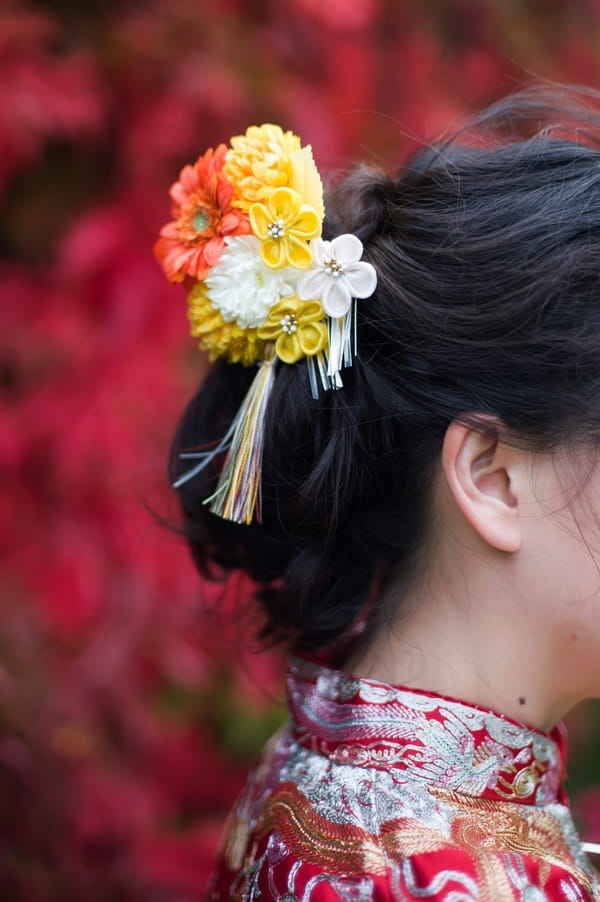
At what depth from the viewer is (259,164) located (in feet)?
3.43

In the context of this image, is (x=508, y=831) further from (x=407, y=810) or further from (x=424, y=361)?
(x=424, y=361)

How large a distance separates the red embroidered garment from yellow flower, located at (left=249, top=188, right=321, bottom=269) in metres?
0.45

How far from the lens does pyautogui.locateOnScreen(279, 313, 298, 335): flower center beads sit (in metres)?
1.06

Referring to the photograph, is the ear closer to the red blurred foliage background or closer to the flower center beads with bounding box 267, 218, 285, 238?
the flower center beads with bounding box 267, 218, 285, 238

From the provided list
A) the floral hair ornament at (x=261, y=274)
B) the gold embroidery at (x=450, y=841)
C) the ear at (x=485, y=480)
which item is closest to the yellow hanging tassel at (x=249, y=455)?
the floral hair ornament at (x=261, y=274)

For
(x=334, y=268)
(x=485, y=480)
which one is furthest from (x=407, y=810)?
(x=334, y=268)

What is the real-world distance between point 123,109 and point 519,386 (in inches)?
47.7

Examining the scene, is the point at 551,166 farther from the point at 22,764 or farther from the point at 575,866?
the point at 22,764

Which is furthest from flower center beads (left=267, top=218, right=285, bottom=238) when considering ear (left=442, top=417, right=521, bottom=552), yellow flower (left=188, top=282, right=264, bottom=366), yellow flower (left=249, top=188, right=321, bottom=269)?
ear (left=442, top=417, right=521, bottom=552)

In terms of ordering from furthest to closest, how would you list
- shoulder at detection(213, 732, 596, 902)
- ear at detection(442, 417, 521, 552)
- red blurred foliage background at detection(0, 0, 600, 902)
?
red blurred foliage background at detection(0, 0, 600, 902) → ear at detection(442, 417, 521, 552) → shoulder at detection(213, 732, 596, 902)

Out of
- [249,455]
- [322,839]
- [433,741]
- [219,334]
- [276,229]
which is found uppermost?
[276,229]

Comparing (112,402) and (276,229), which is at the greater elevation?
(276,229)

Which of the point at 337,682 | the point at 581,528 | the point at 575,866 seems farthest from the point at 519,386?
the point at 575,866

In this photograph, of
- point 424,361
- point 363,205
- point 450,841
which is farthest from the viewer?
point 363,205
